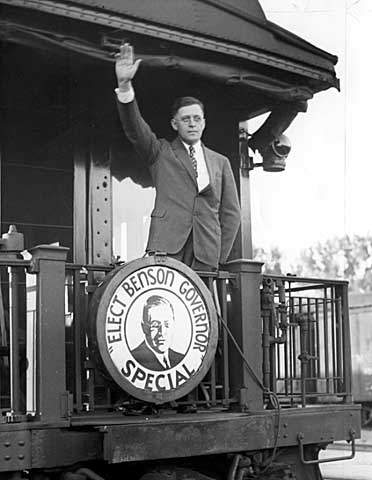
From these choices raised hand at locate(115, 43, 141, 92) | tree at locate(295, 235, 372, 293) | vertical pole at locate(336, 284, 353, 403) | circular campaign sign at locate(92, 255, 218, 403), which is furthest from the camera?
tree at locate(295, 235, 372, 293)

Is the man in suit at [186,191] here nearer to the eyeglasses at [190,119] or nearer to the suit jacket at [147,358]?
the eyeglasses at [190,119]

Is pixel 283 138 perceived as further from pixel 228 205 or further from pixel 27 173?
pixel 27 173

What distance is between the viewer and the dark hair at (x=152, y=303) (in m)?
5.12

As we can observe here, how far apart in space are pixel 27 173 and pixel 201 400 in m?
1.99

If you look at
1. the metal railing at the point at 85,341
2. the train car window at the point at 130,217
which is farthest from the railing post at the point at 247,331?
the train car window at the point at 130,217

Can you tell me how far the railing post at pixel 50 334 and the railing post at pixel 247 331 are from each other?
1.27m

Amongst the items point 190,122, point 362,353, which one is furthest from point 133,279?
point 362,353

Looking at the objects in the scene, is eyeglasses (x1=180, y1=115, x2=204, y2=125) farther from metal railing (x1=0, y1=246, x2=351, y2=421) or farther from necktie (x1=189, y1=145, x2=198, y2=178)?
metal railing (x1=0, y1=246, x2=351, y2=421)

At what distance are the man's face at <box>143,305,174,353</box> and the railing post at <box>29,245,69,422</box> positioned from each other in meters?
0.52

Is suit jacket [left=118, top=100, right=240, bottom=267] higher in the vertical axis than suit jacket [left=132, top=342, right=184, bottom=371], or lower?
higher

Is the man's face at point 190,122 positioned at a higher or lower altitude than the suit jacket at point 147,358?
higher

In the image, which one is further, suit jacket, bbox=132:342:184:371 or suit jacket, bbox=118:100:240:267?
suit jacket, bbox=118:100:240:267

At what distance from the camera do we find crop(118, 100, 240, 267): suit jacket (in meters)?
5.69

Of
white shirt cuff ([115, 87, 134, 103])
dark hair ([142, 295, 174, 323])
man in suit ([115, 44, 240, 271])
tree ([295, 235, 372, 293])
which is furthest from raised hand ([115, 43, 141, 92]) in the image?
tree ([295, 235, 372, 293])
